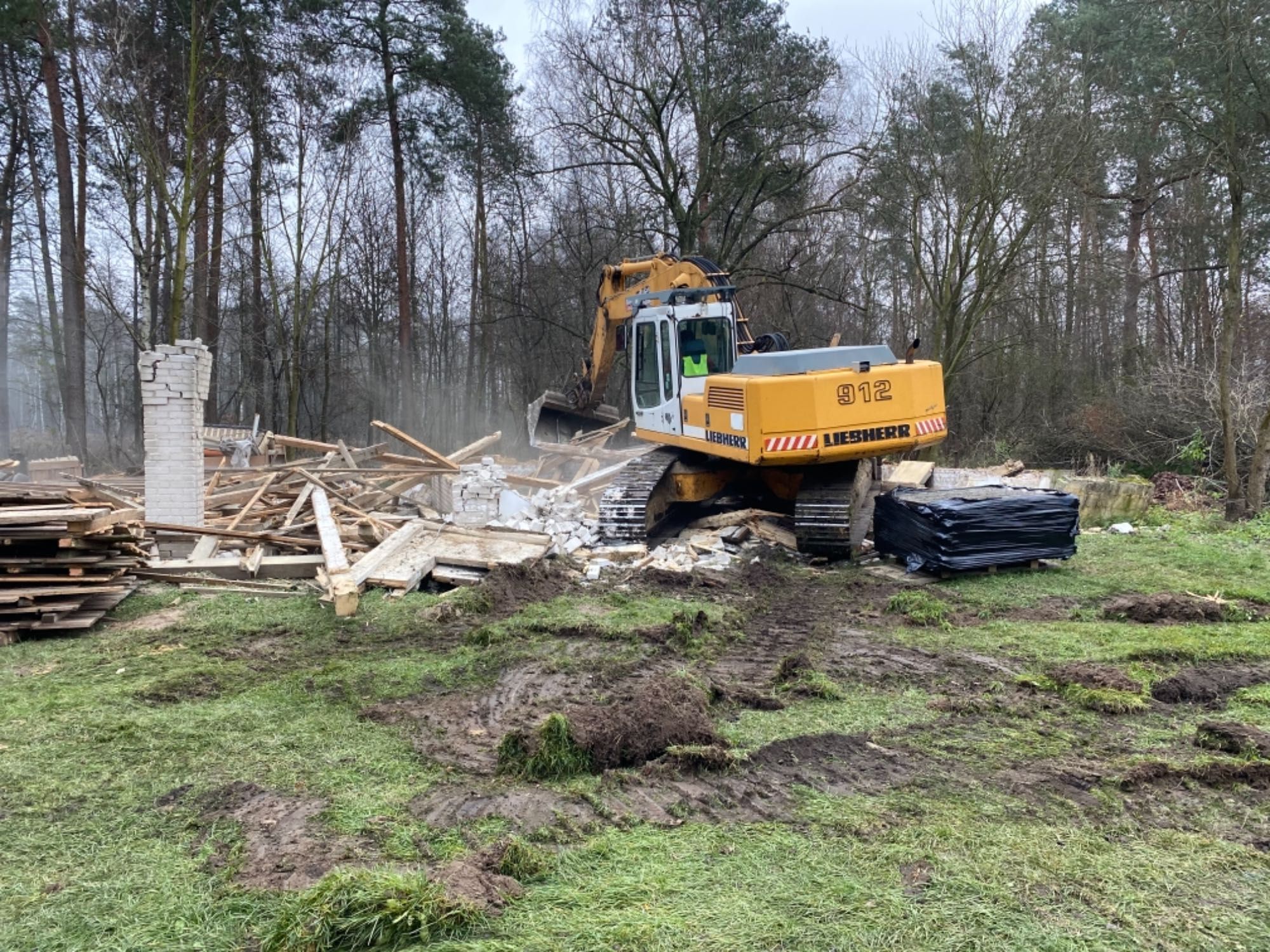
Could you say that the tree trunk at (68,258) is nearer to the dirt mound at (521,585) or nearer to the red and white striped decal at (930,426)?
the dirt mound at (521,585)

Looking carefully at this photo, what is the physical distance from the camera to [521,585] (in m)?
7.69

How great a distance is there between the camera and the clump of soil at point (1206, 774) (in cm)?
351

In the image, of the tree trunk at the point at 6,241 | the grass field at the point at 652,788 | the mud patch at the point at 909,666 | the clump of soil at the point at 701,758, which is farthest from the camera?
the tree trunk at the point at 6,241

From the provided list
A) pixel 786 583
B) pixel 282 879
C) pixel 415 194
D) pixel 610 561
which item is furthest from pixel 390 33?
pixel 282 879

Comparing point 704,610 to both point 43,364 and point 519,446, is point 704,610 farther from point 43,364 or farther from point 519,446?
point 43,364

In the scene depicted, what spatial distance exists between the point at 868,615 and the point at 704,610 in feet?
4.40

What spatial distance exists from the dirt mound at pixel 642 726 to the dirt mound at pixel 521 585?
9.13ft

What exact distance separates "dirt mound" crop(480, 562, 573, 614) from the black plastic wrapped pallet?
3458 millimetres

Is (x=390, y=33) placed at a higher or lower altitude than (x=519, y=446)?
higher

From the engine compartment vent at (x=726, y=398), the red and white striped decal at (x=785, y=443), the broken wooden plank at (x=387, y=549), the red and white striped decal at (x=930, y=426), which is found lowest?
the broken wooden plank at (x=387, y=549)

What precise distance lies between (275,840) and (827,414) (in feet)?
20.9

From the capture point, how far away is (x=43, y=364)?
31.0 metres

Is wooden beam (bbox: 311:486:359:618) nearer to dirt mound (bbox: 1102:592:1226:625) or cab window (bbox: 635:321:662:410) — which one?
cab window (bbox: 635:321:662:410)

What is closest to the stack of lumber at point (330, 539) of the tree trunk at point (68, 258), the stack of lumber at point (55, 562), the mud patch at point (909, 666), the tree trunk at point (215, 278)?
the stack of lumber at point (55, 562)
